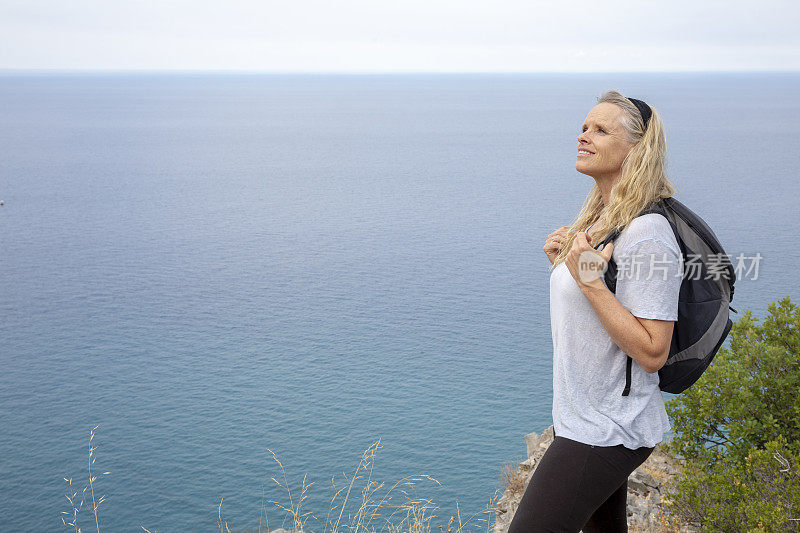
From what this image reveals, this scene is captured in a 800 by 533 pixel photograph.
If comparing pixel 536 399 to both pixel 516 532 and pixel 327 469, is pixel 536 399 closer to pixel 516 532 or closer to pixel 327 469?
pixel 327 469

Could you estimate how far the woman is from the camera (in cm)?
277

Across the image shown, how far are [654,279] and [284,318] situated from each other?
177 feet

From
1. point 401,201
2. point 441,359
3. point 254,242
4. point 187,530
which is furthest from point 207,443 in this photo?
point 401,201

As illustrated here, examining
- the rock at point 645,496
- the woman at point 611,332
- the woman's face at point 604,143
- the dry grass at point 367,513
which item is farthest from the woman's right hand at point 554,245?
the rock at point 645,496

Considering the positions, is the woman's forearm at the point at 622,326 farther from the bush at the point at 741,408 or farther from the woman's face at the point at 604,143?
the bush at the point at 741,408

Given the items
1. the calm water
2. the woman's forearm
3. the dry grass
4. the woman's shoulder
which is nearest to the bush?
the dry grass

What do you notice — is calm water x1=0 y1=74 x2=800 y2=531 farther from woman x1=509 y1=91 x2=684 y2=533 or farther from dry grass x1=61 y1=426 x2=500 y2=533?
woman x1=509 y1=91 x2=684 y2=533

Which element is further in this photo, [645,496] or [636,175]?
[645,496]

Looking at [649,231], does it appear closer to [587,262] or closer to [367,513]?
[587,262]

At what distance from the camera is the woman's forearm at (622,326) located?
2752 millimetres

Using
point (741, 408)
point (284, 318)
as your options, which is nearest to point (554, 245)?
point (741, 408)

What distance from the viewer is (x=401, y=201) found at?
306 ft

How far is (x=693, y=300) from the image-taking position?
2.89 metres

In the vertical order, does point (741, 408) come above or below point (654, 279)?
below
